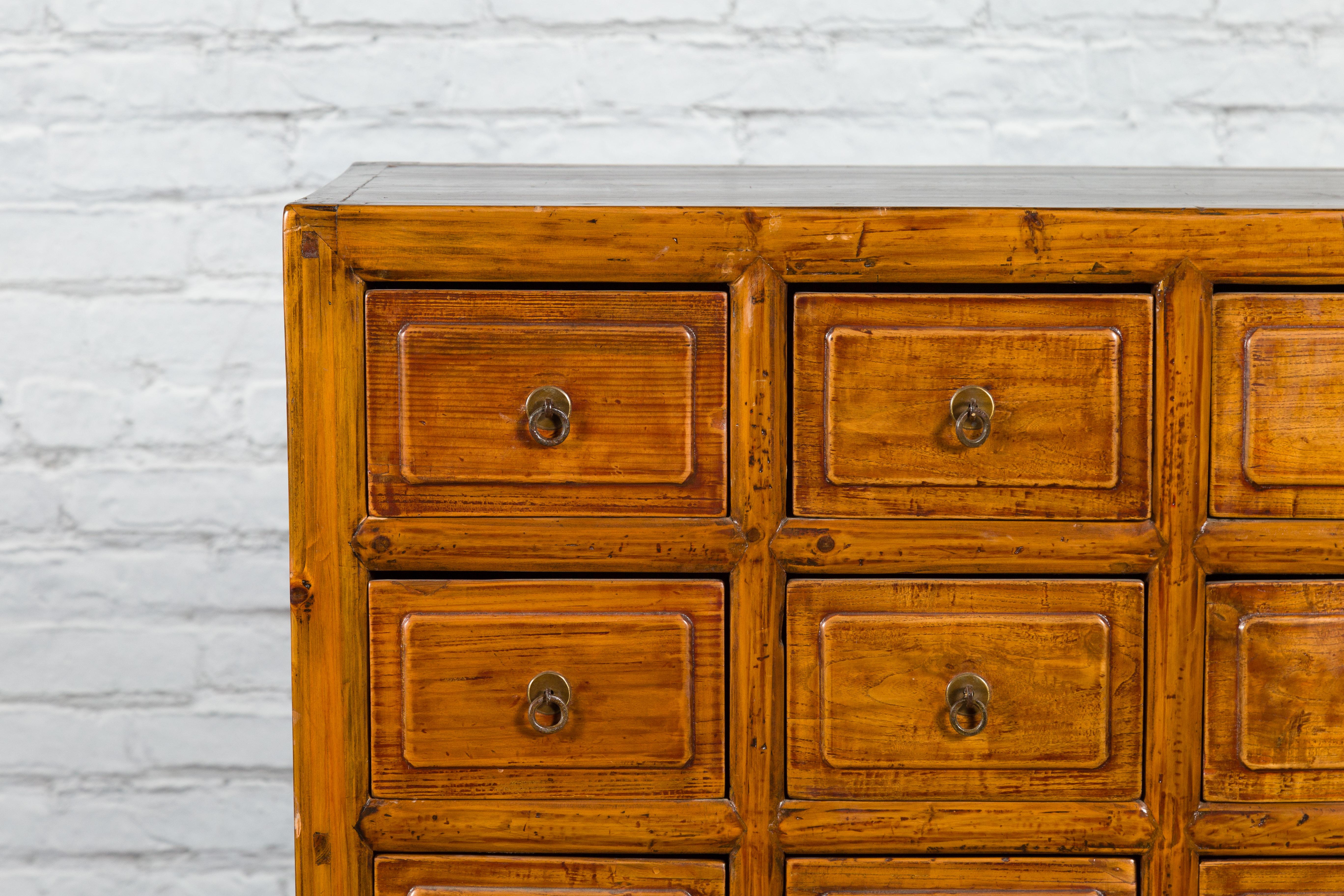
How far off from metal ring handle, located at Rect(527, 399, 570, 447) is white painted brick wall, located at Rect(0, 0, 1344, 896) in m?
0.63

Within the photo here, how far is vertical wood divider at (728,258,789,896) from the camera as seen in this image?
30.1 inches

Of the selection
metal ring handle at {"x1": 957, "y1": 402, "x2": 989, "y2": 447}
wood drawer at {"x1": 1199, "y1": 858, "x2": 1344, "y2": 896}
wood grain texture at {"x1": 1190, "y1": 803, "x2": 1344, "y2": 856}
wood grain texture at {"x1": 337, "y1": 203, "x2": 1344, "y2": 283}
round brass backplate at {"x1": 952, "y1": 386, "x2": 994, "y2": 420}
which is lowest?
wood drawer at {"x1": 1199, "y1": 858, "x2": 1344, "y2": 896}

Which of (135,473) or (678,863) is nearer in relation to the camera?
(678,863)

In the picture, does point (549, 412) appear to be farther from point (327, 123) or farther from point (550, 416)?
point (327, 123)

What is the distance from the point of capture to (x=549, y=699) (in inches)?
31.1

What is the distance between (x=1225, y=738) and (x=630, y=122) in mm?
906

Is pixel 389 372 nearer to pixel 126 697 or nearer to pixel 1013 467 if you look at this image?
pixel 1013 467

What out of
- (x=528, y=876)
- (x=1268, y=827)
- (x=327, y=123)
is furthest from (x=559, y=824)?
(x=327, y=123)

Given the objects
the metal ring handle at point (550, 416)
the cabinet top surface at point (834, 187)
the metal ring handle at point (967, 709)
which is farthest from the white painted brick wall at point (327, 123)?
the metal ring handle at point (967, 709)

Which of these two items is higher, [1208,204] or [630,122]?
[630,122]

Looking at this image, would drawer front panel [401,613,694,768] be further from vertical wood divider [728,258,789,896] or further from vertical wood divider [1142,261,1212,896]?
vertical wood divider [1142,261,1212,896]

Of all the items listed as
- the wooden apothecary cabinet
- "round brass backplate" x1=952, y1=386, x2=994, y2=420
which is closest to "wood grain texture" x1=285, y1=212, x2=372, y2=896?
the wooden apothecary cabinet

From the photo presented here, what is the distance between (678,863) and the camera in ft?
2.68

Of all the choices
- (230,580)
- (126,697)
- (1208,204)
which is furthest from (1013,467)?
(126,697)
